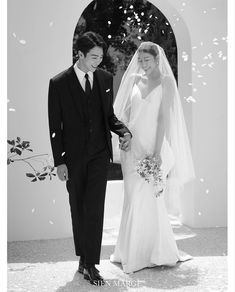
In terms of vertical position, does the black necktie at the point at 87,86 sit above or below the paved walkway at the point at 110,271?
above

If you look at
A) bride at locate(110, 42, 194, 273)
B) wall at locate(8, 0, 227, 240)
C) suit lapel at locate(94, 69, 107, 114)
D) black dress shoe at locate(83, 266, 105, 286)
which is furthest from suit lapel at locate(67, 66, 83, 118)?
wall at locate(8, 0, 227, 240)

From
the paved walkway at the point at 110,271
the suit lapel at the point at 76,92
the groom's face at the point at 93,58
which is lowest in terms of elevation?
the paved walkway at the point at 110,271

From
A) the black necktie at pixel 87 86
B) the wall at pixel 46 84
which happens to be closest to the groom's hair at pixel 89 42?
the black necktie at pixel 87 86

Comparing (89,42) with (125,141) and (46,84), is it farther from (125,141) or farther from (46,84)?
(46,84)

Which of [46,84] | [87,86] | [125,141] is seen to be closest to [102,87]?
[87,86]

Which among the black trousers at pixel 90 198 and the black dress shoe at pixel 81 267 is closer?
the black trousers at pixel 90 198

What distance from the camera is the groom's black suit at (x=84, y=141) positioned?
12.9 feet

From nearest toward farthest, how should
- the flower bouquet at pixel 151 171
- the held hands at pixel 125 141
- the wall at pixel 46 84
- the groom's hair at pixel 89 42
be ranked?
1. the groom's hair at pixel 89 42
2. the held hands at pixel 125 141
3. the flower bouquet at pixel 151 171
4. the wall at pixel 46 84

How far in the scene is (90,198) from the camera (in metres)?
3.95

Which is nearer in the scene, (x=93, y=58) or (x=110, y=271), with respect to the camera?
(x=93, y=58)

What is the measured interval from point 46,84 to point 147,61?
58.3 inches

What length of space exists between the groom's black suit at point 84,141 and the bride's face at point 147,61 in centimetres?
46

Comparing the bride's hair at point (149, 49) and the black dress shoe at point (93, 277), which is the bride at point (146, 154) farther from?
the black dress shoe at point (93, 277)

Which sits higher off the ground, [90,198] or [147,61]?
[147,61]
